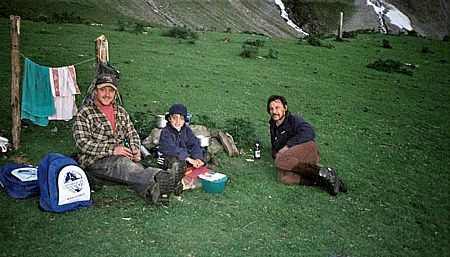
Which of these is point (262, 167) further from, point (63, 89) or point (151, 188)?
point (63, 89)

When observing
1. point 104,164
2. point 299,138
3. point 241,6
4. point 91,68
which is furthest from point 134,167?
point 241,6

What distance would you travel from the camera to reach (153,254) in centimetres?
444

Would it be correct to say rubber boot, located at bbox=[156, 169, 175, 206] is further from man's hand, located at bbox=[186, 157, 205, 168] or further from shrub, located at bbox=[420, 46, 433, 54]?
shrub, located at bbox=[420, 46, 433, 54]

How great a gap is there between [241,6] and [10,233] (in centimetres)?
4474

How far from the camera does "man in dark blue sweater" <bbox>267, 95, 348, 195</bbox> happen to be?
20.3 feet

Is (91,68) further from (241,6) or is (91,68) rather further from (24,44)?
(241,6)

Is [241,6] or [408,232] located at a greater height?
[241,6]

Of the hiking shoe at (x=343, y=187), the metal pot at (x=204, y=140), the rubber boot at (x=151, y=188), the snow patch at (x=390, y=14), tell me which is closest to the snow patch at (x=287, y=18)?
the snow patch at (x=390, y=14)

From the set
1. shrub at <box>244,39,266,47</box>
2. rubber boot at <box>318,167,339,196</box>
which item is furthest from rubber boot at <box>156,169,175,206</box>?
shrub at <box>244,39,266,47</box>

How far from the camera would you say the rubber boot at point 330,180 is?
6074mm

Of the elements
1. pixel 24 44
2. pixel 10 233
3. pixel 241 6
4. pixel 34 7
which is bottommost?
pixel 10 233

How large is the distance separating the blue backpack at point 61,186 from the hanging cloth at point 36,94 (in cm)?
239

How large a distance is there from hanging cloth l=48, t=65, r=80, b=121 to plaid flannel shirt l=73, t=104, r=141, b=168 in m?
1.71

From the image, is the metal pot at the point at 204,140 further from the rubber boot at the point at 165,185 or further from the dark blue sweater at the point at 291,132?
the rubber boot at the point at 165,185
